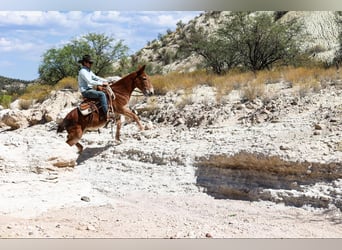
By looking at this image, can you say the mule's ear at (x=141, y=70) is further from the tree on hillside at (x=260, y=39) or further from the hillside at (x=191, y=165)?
the tree on hillside at (x=260, y=39)

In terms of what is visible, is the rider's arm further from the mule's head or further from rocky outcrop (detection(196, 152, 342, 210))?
rocky outcrop (detection(196, 152, 342, 210))

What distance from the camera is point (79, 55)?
17.9 feet

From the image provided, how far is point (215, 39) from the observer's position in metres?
5.74

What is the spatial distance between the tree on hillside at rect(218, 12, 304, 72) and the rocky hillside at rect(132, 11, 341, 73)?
0.32ft

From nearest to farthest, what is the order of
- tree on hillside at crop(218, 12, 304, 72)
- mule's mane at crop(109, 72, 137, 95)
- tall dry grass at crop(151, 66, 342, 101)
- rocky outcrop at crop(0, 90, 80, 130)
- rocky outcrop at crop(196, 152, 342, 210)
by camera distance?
rocky outcrop at crop(196, 152, 342, 210) → tree on hillside at crop(218, 12, 304, 72) → tall dry grass at crop(151, 66, 342, 101) → mule's mane at crop(109, 72, 137, 95) → rocky outcrop at crop(0, 90, 80, 130)

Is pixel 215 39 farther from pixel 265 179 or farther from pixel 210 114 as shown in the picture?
pixel 265 179

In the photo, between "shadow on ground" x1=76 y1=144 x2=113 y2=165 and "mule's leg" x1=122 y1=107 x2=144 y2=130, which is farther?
"mule's leg" x1=122 y1=107 x2=144 y2=130

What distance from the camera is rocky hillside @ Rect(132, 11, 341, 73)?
5.04m

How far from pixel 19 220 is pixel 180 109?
224 cm

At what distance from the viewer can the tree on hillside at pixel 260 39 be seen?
17.4 ft

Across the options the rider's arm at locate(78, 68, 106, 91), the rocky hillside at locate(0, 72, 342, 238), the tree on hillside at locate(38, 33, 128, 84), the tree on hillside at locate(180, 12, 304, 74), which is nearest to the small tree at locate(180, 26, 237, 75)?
the tree on hillside at locate(180, 12, 304, 74)

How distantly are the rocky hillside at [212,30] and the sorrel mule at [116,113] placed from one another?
8.5 inches

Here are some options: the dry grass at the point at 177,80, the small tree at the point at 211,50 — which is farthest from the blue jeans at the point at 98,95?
the small tree at the point at 211,50

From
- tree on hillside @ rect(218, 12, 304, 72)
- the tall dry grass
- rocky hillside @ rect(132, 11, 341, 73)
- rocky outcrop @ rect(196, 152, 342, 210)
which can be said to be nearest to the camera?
rocky outcrop @ rect(196, 152, 342, 210)
